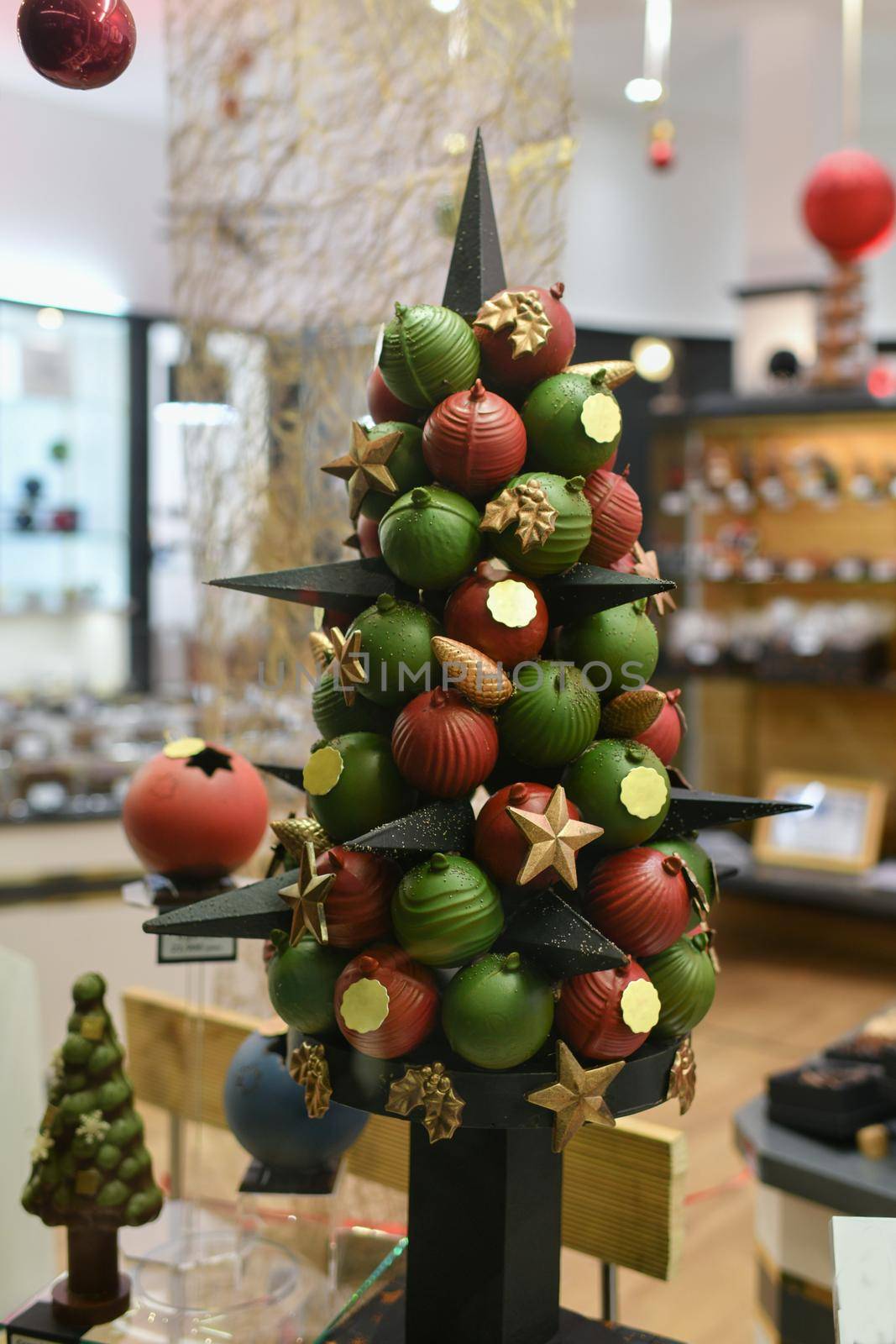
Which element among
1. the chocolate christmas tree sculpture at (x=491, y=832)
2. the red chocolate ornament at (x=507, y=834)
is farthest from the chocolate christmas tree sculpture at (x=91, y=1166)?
the red chocolate ornament at (x=507, y=834)

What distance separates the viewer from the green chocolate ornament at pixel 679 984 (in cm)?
103

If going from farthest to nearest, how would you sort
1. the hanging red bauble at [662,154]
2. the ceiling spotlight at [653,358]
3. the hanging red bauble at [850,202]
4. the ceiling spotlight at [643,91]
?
the ceiling spotlight at [653,358] → the hanging red bauble at [662,154] → the hanging red bauble at [850,202] → the ceiling spotlight at [643,91]

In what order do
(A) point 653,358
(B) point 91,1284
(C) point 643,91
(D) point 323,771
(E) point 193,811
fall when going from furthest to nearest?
(A) point 653,358 < (C) point 643,91 < (E) point 193,811 < (B) point 91,1284 < (D) point 323,771

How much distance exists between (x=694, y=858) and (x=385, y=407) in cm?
48

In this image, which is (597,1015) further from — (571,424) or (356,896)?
(571,424)

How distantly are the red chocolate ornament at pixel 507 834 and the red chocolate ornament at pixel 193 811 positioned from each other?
470mm

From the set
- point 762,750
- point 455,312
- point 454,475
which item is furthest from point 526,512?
point 762,750

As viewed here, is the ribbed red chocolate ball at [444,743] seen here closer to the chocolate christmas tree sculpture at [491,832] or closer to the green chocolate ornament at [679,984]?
the chocolate christmas tree sculpture at [491,832]

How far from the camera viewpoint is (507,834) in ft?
→ 3.20

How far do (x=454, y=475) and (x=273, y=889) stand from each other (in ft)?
1.25

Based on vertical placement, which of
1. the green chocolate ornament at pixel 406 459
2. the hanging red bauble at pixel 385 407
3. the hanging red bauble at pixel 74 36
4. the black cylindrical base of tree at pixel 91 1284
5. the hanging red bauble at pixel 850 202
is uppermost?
the hanging red bauble at pixel 850 202

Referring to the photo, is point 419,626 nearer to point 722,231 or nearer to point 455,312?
point 455,312

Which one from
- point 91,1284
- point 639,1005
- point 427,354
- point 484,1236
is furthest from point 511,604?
point 91,1284

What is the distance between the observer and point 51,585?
18.6 ft
